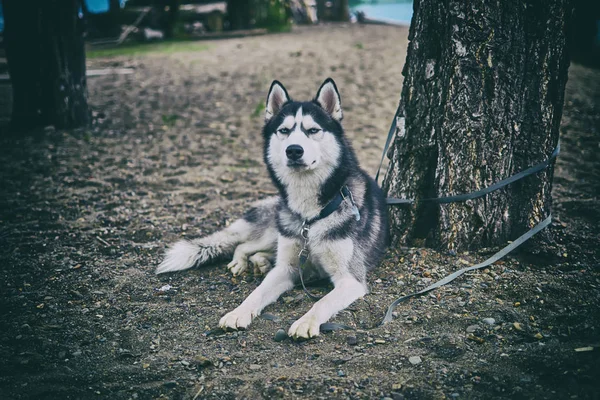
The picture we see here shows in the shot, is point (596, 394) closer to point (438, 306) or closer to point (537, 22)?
point (438, 306)

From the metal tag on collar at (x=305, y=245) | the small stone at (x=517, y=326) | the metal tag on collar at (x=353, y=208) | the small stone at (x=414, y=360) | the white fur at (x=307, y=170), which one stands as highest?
the white fur at (x=307, y=170)

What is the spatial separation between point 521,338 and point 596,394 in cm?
53

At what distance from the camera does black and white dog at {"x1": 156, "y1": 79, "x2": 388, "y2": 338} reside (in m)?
3.40

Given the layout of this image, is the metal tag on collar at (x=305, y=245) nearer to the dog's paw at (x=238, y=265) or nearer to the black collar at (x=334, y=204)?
the black collar at (x=334, y=204)

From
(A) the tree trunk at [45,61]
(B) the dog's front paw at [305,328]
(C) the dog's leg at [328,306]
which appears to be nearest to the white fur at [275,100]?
(C) the dog's leg at [328,306]

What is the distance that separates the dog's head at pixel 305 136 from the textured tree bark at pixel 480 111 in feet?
1.99

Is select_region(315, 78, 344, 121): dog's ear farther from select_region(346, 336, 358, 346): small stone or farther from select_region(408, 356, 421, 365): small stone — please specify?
select_region(408, 356, 421, 365): small stone

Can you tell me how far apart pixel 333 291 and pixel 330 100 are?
1.53 m

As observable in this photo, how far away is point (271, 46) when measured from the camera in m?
14.8

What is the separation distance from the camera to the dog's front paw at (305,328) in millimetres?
2891

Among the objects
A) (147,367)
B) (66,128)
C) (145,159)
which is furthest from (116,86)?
(147,367)

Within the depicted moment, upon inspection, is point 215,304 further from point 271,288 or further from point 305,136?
point 305,136

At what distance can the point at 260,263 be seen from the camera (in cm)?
392

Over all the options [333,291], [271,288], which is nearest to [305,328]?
[333,291]
